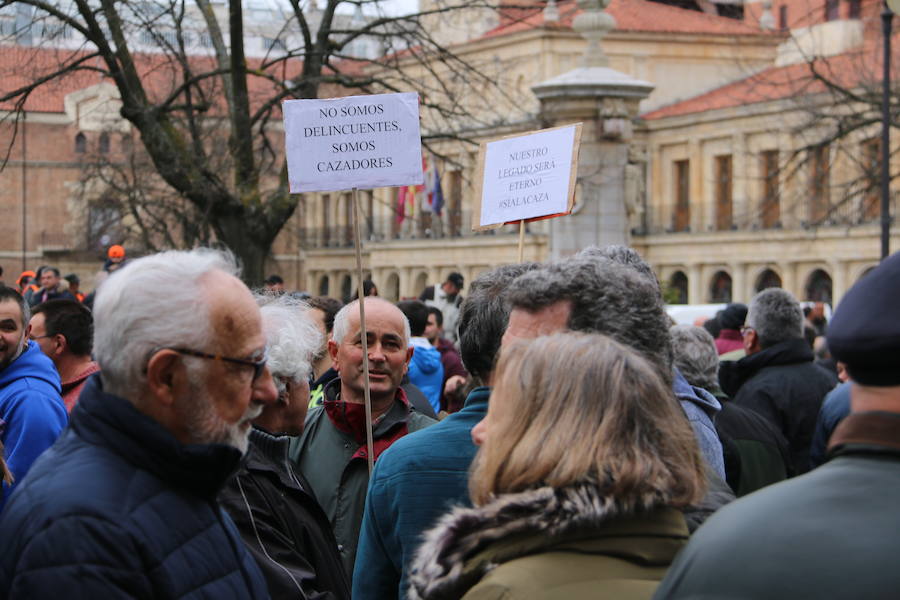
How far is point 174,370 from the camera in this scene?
3.11m

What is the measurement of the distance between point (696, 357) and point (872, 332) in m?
4.09

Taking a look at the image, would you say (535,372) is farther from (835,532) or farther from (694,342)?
(694,342)

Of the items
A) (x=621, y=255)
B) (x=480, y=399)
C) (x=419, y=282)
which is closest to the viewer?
(x=480, y=399)

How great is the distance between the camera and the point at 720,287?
64562mm

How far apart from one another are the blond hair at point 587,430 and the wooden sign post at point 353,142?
3.70 meters

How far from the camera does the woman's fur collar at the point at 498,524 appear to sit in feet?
9.24

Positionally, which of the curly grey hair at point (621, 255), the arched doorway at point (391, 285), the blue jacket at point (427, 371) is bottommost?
the arched doorway at point (391, 285)

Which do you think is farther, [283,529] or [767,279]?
[767,279]

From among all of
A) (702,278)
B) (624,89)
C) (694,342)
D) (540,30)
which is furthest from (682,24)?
(694,342)

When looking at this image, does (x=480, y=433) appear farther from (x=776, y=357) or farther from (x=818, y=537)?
(x=776, y=357)

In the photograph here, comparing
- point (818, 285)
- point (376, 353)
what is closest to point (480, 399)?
point (376, 353)

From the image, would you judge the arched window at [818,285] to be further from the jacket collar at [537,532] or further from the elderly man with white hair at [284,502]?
the jacket collar at [537,532]

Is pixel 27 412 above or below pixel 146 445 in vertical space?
below

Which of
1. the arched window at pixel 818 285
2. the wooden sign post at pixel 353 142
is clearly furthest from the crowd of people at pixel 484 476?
the arched window at pixel 818 285
